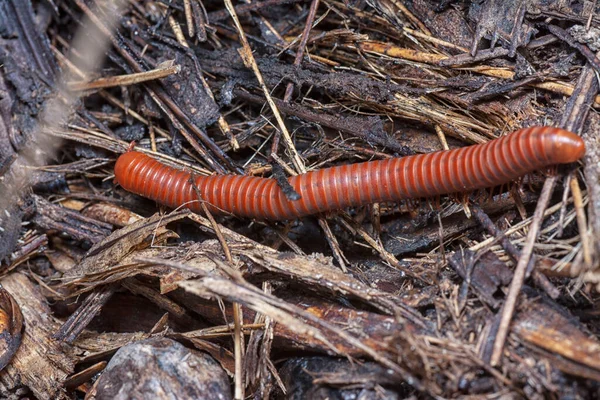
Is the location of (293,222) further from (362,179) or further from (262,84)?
(262,84)

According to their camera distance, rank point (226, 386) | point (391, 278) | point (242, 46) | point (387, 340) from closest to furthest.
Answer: point (387, 340) → point (226, 386) → point (391, 278) → point (242, 46)

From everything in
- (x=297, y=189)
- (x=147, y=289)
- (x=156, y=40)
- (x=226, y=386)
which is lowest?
(x=226, y=386)

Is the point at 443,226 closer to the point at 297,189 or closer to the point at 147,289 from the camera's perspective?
the point at 297,189

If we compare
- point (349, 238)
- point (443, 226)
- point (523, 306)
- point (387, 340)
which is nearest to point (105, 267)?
point (349, 238)

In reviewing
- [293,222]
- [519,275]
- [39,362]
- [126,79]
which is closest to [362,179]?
[293,222]

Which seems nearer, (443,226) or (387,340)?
(387,340)

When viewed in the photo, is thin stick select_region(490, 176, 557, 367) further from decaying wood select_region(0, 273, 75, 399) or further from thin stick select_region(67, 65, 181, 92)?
thin stick select_region(67, 65, 181, 92)
